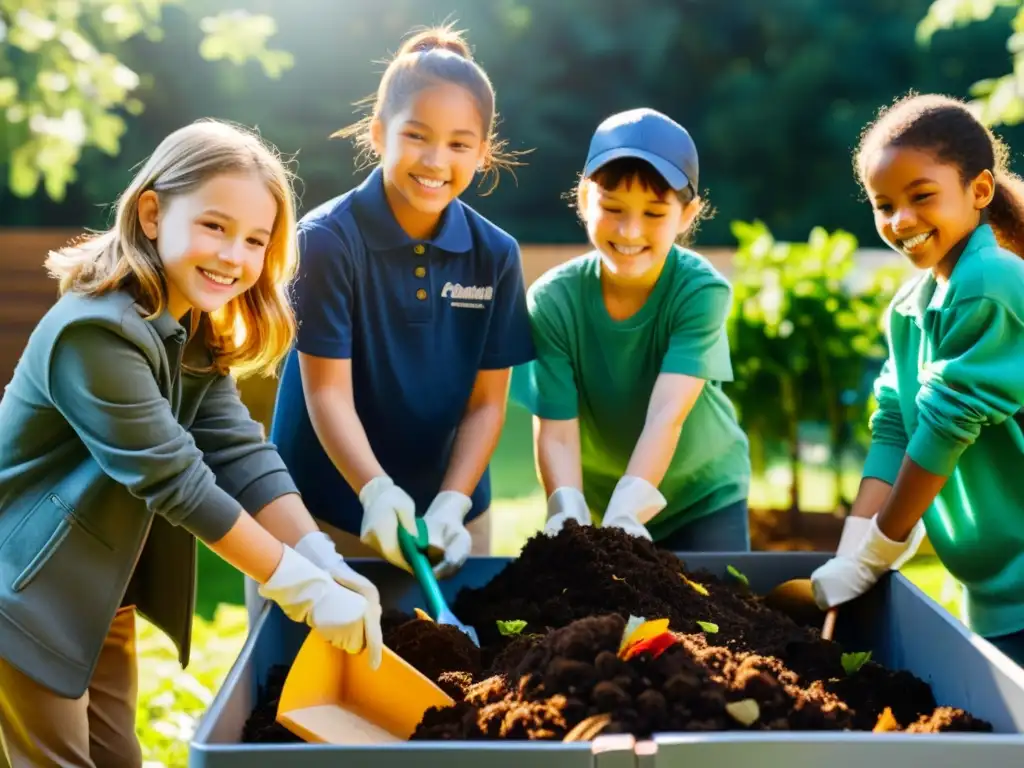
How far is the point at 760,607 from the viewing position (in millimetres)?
1790

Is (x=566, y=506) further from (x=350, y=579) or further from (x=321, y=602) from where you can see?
(x=321, y=602)

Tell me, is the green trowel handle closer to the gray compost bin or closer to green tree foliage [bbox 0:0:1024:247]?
the gray compost bin

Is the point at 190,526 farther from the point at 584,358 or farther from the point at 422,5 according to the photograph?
the point at 422,5

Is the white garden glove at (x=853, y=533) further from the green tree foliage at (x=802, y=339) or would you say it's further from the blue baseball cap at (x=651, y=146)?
the green tree foliage at (x=802, y=339)

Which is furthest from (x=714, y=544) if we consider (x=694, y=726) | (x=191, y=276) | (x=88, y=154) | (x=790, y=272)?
(x=88, y=154)

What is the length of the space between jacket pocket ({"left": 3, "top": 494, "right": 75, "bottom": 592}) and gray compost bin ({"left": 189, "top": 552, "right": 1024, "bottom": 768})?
28 centimetres

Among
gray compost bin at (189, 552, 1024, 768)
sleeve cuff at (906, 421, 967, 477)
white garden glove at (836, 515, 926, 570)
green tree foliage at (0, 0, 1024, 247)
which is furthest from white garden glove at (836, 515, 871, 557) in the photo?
green tree foliage at (0, 0, 1024, 247)

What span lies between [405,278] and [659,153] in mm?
501

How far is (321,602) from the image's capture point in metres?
1.50

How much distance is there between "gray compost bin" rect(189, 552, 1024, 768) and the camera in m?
1.09

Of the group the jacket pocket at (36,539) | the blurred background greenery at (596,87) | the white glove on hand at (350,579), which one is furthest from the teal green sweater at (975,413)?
the blurred background greenery at (596,87)

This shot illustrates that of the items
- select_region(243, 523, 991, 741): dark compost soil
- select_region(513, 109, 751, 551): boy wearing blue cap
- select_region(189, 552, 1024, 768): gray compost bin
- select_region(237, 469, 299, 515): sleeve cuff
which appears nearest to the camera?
select_region(189, 552, 1024, 768): gray compost bin

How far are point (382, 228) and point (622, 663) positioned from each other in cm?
103

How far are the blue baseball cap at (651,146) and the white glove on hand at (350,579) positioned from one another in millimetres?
813
